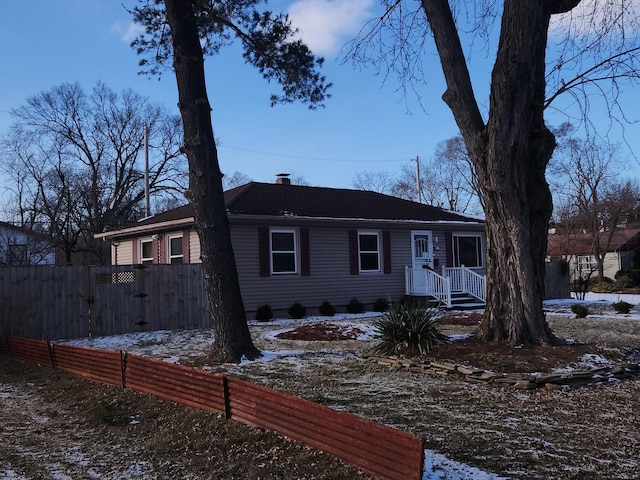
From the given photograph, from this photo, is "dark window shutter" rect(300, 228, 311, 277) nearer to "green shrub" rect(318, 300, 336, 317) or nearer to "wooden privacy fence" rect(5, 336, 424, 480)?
"green shrub" rect(318, 300, 336, 317)

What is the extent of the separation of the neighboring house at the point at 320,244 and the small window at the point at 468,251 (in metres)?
0.04

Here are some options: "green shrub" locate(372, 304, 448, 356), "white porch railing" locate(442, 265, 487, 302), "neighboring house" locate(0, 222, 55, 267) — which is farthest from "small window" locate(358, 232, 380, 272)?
"neighboring house" locate(0, 222, 55, 267)

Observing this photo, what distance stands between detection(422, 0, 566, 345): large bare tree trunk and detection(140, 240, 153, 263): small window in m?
12.6

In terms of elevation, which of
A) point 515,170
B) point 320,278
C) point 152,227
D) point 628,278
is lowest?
point 628,278

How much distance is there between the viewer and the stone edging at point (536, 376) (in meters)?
6.69

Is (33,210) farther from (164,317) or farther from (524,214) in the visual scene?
(524,214)

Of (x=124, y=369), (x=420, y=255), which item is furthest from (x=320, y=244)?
(x=124, y=369)

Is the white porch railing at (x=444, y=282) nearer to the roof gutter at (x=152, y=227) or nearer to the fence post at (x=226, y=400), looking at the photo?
the roof gutter at (x=152, y=227)

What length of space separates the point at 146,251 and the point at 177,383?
44.0ft

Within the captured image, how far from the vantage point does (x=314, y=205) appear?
18812 mm

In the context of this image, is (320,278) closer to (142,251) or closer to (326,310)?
(326,310)

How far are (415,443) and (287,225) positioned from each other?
13701mm

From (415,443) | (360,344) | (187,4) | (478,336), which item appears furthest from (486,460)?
(187,4)

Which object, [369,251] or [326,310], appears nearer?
[326,310]
